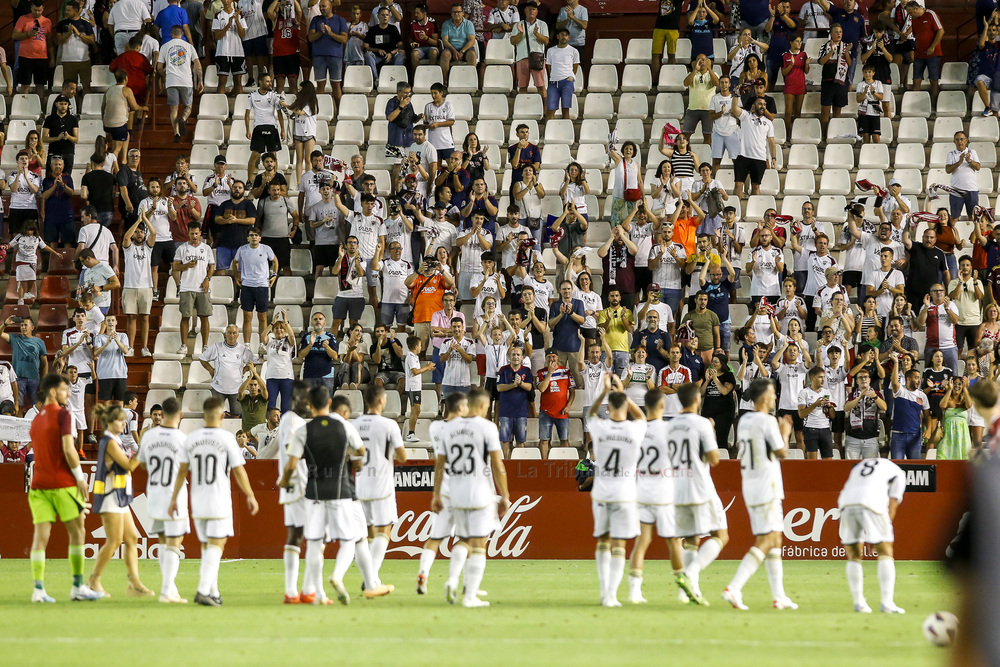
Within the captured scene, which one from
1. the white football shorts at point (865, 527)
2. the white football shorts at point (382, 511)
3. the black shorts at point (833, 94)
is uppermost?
the black shorts at point (833, 94)

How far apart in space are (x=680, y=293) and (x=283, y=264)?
24.3ft

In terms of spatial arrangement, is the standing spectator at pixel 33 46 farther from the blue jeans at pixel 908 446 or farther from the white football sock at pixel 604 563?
the white football sock at pixel 604 563

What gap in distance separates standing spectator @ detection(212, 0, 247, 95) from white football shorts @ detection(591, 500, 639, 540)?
52.8ft

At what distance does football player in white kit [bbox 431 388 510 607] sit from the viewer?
12000 mm

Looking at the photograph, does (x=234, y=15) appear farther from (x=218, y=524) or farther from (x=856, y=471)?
(x=856, y=471)

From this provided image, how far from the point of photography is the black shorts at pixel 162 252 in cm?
2250

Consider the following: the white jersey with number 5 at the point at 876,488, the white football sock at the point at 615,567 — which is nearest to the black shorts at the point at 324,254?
the white football sock at the point at 615,567

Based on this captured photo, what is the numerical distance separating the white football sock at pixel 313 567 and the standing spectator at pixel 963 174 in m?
15.6

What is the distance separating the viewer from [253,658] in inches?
359

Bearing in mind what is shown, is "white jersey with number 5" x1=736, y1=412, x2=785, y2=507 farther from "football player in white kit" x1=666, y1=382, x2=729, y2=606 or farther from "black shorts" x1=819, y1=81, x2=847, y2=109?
"black shorts" x1=819, y1=81, x2=847, y2=109

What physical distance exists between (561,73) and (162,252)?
8.63m

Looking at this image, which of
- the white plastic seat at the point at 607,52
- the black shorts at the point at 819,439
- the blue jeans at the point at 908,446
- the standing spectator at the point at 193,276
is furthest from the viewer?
the white plastic seat at the point at 607,52

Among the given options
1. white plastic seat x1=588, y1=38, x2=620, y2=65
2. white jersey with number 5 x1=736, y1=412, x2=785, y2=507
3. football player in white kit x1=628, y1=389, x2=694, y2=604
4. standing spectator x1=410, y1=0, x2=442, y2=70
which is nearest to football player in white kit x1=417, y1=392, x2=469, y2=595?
football player in white kit x1=628, y1=389, x2=694, y2=604

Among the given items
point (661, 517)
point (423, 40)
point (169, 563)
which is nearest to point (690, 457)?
point (661, 517)
